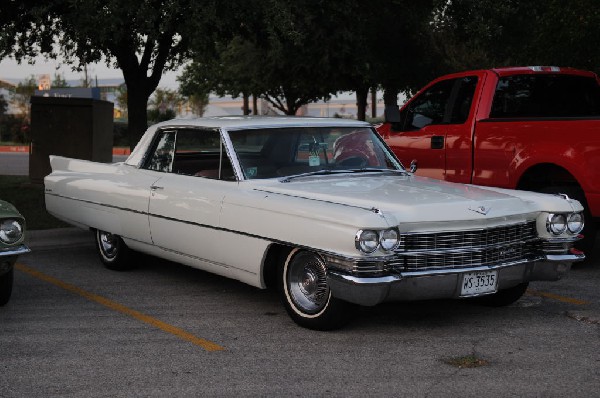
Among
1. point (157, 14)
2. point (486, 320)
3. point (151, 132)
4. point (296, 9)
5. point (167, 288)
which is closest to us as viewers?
point (486, 320)

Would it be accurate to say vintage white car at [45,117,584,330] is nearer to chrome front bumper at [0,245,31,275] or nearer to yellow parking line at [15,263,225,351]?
yellow parking line at [15,263,225,351]

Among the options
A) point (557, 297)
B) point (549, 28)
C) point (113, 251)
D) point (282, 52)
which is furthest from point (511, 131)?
point (282, 52)

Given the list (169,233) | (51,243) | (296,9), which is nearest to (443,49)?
(296,9)

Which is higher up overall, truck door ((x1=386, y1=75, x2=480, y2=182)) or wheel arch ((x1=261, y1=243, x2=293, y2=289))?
truck door ((x1=386, y1=75, x2=480, y2=182))

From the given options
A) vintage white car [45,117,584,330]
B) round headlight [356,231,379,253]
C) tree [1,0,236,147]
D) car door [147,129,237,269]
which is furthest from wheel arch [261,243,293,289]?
tree [1,0,236,147]

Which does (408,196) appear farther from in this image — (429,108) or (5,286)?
(429,108)

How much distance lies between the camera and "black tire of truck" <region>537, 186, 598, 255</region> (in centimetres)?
888

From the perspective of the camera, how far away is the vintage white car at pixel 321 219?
Result: 6.14 m

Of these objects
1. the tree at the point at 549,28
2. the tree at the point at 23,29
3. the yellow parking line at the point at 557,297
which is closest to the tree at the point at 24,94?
the tree at the point at 23,29

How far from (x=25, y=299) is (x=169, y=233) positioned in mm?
1333

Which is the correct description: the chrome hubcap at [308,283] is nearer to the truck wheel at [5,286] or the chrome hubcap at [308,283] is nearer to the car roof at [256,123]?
the car roof at [256,123]

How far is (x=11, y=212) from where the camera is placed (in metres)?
6.96

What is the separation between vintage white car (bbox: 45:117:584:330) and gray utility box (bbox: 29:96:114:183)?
8049mm

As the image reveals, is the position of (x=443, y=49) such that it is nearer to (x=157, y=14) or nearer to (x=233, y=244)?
(x=157, y=14)
